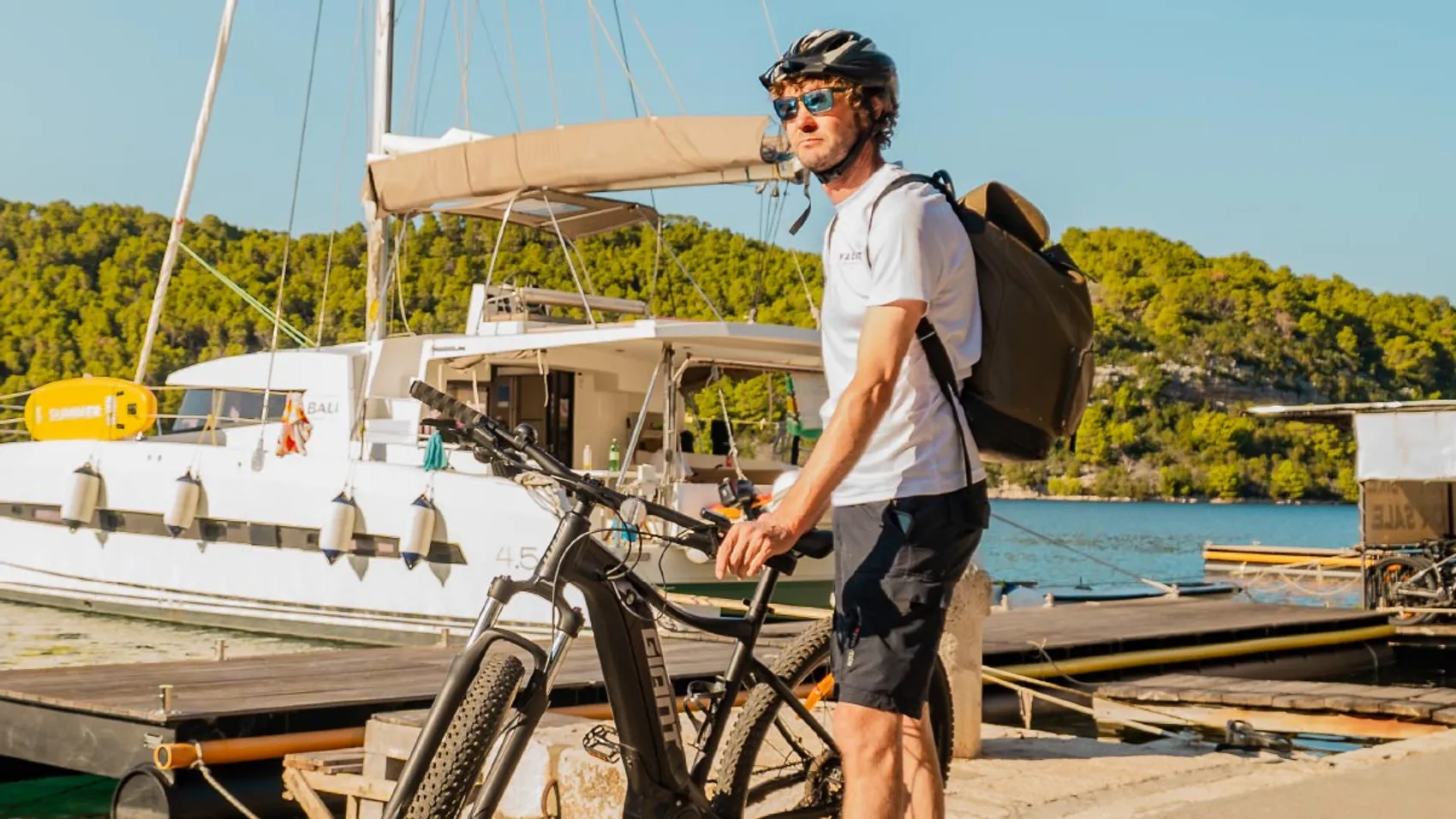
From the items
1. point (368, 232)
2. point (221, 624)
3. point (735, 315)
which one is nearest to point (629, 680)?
point (221, 624)

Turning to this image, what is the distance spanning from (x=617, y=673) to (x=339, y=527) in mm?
11392

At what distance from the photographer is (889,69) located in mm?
3352

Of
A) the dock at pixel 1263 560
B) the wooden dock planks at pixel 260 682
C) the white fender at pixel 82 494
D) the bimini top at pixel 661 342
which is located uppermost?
the bimini top at pixel 661 342

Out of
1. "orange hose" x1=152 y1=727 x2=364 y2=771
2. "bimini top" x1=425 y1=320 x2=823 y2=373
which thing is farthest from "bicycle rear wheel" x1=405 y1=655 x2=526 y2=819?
"bimini top" x1=425 y1=320 x2=823 y2=373

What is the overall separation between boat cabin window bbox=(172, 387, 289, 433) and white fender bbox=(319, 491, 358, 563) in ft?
7.30

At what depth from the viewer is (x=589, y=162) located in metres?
14.5

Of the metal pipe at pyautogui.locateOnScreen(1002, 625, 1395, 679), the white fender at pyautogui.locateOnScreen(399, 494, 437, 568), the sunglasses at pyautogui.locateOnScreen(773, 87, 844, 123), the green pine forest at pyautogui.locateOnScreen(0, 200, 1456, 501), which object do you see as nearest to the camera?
the sunglasses at pyautogui.locateOnScreen(773, 87, 844, 123)

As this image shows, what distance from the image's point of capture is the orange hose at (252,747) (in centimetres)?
636

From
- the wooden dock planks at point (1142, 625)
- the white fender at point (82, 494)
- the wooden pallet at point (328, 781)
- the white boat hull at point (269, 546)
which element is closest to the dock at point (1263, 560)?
the wooden dock planks at point (1142, 625)

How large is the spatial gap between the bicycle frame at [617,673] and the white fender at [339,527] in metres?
11.1

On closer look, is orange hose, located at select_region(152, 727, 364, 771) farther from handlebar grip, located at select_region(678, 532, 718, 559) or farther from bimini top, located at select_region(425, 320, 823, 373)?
bimini top, located at select_region(425, 320, 823, 373)

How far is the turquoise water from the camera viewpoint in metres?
44.6

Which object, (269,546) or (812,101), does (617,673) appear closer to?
(812,101)

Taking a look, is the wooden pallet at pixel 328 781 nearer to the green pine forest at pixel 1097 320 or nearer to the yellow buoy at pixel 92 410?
the yellow buoy at pixel 92 410
